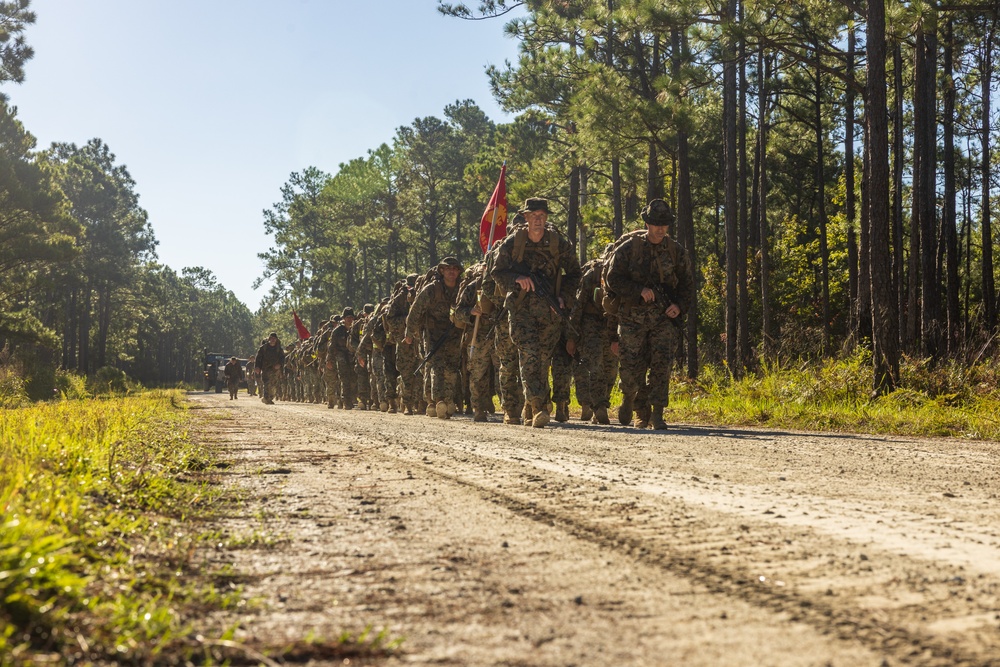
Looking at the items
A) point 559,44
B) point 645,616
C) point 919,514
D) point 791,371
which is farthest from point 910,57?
point 645,616

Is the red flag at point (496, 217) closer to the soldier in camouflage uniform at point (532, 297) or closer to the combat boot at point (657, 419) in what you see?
the soldier in camouflage uniform at point (532, 297)

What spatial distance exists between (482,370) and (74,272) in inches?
1971

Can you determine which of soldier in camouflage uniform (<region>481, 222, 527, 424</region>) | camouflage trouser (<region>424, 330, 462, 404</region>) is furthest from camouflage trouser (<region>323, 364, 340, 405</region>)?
soldier in camouflage uniform (<region>481, 222, 527, 424</region>)

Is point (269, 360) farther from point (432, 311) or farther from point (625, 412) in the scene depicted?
point (625, 412)

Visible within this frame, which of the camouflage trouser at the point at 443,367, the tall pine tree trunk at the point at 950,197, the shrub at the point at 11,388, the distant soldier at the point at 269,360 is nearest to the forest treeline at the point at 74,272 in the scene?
the shrub at the point at 11,388

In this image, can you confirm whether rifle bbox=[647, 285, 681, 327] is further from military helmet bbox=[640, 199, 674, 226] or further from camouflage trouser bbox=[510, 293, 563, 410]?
camouflage trouser bbox=[510, 293, 563, 410]

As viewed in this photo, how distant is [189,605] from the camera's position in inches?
100.0

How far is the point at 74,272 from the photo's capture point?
2259 inches

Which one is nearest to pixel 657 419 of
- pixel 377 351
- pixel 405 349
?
pixel 405 349

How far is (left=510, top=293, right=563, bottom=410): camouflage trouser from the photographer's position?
11133 millimetres

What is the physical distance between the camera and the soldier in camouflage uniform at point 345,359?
82.9 feet

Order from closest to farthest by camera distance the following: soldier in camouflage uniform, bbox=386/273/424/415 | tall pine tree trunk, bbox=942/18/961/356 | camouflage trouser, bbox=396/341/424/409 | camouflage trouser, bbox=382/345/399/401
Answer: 1. soldier in camouflage uniform, bbox=386/273/424/415
2. camouflage trouser, bbox=396/341/424/409
3. camouflage trouser, bbox=382/345/399/401
4. tall pine tree trunk, bbox=942/18/961/356

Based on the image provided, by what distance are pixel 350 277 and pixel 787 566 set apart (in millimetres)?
76873

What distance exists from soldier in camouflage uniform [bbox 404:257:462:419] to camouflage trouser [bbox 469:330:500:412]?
1.15 m
